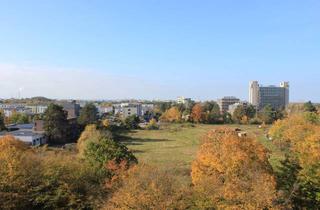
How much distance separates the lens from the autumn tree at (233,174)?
14.1 metres

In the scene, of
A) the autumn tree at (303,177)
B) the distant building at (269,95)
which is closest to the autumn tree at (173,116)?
the autumn tree at (303,177)

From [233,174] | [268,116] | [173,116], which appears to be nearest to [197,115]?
[173,116]

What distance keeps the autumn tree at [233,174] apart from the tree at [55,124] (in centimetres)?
2741

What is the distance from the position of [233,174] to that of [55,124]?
3219 centimetres

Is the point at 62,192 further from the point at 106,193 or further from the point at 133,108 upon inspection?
the point at 133,108

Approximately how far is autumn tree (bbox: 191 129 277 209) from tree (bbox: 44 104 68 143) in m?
27.4

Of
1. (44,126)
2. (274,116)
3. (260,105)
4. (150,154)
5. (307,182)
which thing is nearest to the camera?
(307,182)

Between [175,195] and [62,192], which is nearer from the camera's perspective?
[175,195]

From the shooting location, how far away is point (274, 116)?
79.6 meters

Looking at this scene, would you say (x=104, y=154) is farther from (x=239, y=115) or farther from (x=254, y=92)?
(x=254, y=92)

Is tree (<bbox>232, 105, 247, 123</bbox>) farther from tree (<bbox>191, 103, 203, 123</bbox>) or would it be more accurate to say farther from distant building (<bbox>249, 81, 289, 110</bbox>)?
distant building (<bbox>249, 81, 289, 110</bbox>)

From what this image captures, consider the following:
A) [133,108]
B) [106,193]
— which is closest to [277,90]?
[133,108]

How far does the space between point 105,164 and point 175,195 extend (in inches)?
212

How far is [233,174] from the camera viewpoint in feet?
56.1
